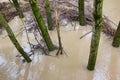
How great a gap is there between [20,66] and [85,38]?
1.04 metres

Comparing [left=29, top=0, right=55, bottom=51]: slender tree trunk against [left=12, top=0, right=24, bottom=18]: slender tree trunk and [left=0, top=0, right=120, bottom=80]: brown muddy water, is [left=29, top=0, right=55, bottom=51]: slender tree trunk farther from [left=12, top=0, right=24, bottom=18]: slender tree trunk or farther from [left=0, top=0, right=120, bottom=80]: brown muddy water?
[left=12, top=0, right=24, bottom=18]: slender tree trunk

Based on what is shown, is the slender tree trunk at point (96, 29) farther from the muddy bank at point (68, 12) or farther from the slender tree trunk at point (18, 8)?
the slender tree trunk at point (18, 8)

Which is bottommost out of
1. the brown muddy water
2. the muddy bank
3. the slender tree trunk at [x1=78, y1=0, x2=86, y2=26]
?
the brown muddy water

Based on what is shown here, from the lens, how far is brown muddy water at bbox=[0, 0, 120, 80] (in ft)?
7.59

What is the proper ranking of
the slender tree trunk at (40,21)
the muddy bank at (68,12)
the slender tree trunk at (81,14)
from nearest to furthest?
the slender tree trunk at (40,21)
the slender tree trunk at (81,14)
the muddy bank at (68,12)

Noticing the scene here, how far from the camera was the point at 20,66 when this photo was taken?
8.10 feet

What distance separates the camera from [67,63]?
245cm

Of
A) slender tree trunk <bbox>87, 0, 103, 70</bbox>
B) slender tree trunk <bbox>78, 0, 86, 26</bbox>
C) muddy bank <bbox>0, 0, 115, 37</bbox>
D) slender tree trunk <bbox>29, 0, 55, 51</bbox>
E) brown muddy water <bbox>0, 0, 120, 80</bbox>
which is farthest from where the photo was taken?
muddy bank <bbox>0, 0, 115, 37</bbox>

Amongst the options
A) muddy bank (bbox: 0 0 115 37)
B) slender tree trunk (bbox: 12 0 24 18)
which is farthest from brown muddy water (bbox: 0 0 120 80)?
slender tree trunk (bbox: 12 0 24 18)

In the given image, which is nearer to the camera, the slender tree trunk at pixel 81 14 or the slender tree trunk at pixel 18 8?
the slender tree trunk at pixel 81 14

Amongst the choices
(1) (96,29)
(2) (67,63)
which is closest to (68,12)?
(2) (67,63)

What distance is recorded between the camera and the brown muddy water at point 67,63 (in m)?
2.31

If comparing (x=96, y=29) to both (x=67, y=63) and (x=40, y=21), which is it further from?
(x=67, y=63)

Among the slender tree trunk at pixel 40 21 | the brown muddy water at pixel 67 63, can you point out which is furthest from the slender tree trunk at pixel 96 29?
the slender tree trunk at pixel 40 21
